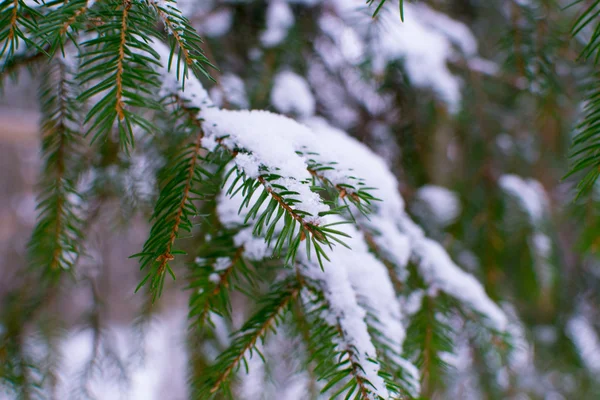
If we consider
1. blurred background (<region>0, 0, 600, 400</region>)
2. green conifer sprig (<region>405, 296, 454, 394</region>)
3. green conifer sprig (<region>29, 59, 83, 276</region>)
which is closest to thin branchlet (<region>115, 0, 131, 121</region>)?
green conifer sprig (<region>29, 59, 83, 276</region>)

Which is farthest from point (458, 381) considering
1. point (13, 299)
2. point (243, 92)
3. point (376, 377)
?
point (13, 299)

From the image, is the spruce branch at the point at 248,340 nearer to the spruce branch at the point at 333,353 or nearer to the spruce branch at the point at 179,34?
the spruce branch at the point at 333,353

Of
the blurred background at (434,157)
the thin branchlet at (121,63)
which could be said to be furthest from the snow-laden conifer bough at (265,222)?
the blurred background at (434,157)

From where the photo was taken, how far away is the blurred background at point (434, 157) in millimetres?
777

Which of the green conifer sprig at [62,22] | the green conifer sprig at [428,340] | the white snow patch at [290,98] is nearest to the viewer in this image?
Answer: the green conifer sprig at [62,22]

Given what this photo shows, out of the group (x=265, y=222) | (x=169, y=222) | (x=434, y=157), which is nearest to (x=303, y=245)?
(x=265, y=222)

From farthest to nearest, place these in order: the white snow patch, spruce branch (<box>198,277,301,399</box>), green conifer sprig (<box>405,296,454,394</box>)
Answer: the white snow patch → green conifer sprig (<box>405,296,454,394</box>) → spruce branch (<box>198,277,301,399</box>)

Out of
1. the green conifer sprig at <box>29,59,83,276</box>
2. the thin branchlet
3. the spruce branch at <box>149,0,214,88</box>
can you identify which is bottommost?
the green conifer sprig at <box>29,59,83,276</box>

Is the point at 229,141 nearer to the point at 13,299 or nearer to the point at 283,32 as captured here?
the point at 283,32

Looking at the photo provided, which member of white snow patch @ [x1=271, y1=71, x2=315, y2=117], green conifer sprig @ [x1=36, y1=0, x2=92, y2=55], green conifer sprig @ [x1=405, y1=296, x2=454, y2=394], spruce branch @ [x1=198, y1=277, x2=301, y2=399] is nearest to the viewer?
green conifer sprig @ [x1=36, y1=0, x2=92, y2=55]

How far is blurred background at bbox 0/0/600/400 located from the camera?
2.55 feet

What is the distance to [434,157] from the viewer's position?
3.52 feet

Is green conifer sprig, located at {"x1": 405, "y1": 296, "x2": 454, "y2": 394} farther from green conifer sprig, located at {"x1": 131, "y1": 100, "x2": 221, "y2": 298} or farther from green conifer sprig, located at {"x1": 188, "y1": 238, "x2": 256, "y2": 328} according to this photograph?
green conifer sprig, located at {"x1": 131, "y1": 100, "x2": 221, "y2": 298}

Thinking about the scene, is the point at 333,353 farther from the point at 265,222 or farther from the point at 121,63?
the point at 121,63
